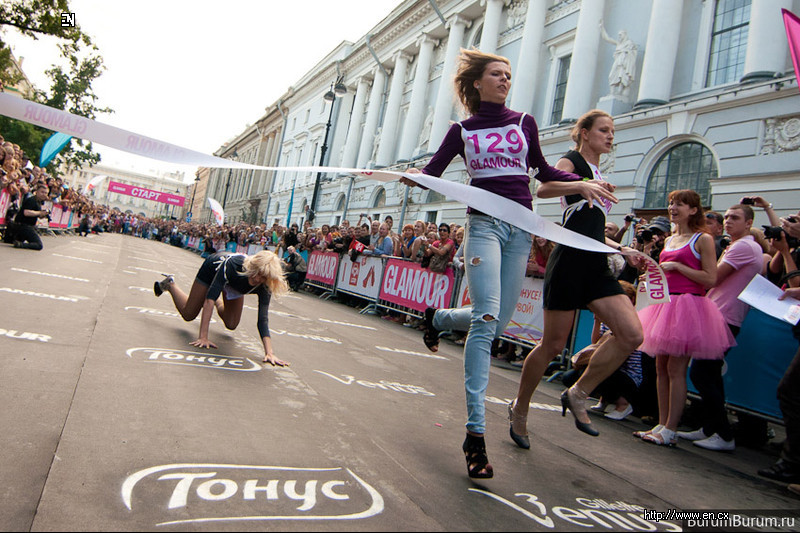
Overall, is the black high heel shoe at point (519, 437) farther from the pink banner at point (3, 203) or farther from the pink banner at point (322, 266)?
the pink banner at point (3, 203)

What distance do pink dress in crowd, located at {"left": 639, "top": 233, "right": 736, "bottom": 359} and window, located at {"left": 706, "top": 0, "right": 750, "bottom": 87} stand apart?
12689 millimetres

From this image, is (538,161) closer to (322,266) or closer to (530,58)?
(322,266)

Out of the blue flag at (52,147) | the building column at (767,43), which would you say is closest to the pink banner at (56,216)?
the blue flag at (52,147)

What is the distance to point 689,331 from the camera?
419 cm

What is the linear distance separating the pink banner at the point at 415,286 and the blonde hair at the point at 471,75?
648 centimetres

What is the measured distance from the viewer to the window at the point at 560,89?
21.1 meters

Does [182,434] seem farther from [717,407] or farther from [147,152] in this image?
[717,407]

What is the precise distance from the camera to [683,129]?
Result: 1442 centimetres

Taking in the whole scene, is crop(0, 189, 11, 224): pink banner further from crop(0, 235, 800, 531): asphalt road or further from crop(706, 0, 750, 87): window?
crop(706, 0, 750, 87): window

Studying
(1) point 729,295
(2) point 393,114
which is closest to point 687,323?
(1) point 729,295

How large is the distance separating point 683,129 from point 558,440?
13.5 metres

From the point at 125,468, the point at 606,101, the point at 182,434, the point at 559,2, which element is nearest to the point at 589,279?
the point at 182,434

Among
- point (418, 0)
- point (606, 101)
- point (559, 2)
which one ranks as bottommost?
point (606, 101)

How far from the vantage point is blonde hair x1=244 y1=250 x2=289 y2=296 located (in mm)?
4914
